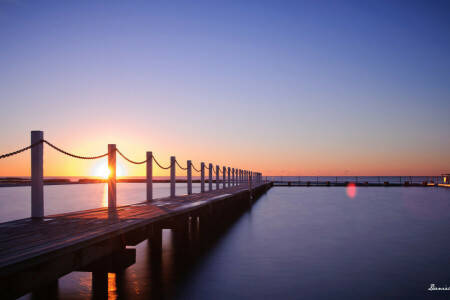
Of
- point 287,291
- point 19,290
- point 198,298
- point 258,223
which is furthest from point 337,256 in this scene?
point 19,290

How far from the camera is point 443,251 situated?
12.1 meters

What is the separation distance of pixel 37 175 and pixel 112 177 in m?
2.60

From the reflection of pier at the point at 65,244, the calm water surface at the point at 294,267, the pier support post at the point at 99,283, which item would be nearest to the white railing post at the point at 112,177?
the reflection of pier at the point at 65,244

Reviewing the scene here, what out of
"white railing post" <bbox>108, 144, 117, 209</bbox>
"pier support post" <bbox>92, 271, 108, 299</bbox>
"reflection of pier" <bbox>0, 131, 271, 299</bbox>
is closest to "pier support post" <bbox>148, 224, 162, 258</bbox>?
"reflection of pier" <bbox>0, 131, 271, 299</bbox>

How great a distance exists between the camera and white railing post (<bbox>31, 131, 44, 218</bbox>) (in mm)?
7609

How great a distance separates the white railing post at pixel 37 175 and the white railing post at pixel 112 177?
7.85 ft

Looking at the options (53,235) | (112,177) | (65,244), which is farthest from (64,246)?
(112,177)

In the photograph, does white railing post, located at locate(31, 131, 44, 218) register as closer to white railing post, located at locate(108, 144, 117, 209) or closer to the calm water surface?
the calm water surface

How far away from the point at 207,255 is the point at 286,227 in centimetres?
700

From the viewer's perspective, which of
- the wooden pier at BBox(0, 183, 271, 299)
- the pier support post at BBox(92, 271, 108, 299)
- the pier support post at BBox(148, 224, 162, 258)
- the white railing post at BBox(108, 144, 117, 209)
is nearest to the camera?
the wooden pier at BBox(0, 183, 271, 299)

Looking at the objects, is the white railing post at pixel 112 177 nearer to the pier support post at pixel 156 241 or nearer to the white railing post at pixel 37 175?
the pier support post at pixel 156 241

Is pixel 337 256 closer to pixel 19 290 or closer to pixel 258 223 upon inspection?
pixel 258 223

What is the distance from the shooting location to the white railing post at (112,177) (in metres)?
10.0

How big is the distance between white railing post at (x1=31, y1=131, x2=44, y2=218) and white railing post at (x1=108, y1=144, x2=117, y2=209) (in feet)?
7.85
